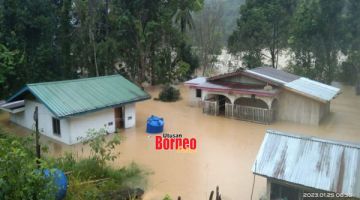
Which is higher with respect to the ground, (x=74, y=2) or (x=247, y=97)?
(x=74, y=2)

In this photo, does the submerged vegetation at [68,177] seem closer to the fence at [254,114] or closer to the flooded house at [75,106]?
the flooded house at [75,106]

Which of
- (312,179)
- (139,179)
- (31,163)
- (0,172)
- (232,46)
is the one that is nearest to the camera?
(0,172)

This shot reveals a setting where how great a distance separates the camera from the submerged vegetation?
20.7 feet

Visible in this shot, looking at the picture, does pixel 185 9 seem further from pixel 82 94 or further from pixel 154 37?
pixel 82 94

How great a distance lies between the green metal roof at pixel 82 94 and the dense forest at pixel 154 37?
7157 mm

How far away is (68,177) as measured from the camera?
37.0 ft

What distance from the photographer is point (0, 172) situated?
20.6 ft

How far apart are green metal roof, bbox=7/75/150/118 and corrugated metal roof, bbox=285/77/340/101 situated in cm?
865

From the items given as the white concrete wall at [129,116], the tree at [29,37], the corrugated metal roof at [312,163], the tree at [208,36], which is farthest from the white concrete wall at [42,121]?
the tree at [208,36]

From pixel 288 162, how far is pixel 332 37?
2221 centimetres

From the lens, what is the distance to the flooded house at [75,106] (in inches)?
671

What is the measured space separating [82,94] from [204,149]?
6838mm

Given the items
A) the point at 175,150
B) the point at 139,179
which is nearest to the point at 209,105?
the point at 175,150

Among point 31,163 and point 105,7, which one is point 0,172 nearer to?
point 31,163
